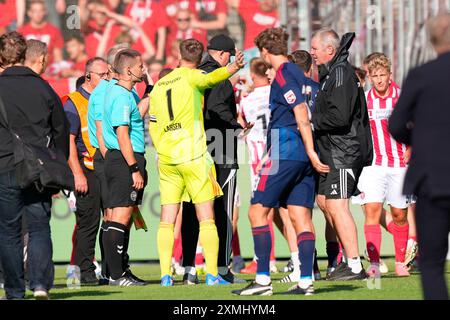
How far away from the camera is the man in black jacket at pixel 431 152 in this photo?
21.2 ft

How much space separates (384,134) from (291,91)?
3.07 meters

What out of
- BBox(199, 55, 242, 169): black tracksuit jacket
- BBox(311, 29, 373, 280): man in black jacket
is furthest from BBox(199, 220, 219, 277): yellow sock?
BBox(311, 29, 373, 280): man in black jacket

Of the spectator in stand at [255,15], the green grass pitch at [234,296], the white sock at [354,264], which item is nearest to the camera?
the green grass pitch at [234,296]

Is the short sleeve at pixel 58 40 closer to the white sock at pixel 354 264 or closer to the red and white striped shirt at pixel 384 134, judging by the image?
the red and white striped shirt at pixel 384 134

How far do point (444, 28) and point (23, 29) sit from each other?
32.0 ft

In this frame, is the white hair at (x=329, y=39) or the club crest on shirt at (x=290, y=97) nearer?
the club crest on shirt at (x=290, y=97)

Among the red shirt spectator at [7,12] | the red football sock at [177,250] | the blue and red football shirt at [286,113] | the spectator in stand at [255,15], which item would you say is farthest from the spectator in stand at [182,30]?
the blue and red football shirt at [286,113]

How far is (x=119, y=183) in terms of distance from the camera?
10820mm

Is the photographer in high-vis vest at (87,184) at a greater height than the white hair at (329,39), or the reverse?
the white hair at (329,39)

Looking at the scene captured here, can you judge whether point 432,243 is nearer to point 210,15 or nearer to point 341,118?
point 341,118

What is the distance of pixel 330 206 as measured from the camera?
423 inches

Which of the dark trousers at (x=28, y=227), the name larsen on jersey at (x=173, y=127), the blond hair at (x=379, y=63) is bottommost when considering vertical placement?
the dark trousers at (x=28, y=227)

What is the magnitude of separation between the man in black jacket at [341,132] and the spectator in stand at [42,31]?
555 cm

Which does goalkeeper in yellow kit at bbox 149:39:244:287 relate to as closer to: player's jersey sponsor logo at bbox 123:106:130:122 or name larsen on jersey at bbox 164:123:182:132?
name larsen on jersey at bbox 164:123:182:132
